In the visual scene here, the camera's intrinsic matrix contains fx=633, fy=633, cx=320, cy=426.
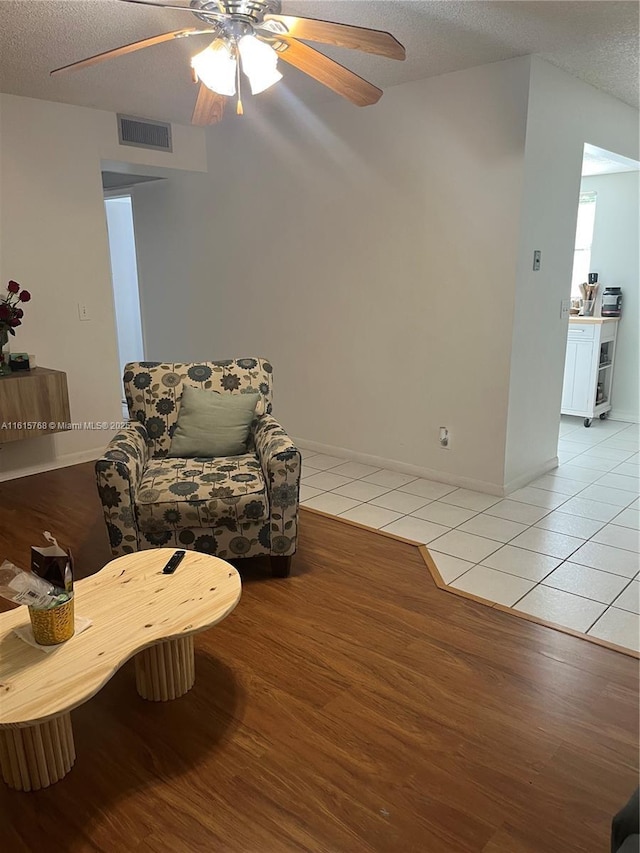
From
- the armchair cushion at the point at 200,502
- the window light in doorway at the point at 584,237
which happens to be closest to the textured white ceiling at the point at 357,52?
the window light in doorway at the point at 584,237

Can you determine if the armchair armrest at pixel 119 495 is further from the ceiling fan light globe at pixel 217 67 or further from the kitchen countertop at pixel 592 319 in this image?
the kitchen countertop at pixel 592 319

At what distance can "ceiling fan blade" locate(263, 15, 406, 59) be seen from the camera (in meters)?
1.82

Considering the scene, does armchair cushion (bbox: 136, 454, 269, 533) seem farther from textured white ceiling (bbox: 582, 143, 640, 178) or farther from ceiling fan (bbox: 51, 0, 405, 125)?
textured white ceiling (bbox: 582, 143, 640, 178)

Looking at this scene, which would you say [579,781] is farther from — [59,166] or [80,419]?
[59,166]

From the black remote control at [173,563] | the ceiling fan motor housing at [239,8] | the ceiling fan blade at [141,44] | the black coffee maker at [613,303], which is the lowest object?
the black remote control at [173,563]

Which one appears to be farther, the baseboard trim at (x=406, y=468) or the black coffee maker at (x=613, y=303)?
the black coffee maker at (x=613, y=303)

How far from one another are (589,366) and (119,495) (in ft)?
13.7

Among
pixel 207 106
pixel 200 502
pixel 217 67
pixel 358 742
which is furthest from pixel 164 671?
pixel 207 106

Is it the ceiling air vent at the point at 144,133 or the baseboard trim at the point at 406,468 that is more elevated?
the ceiling air vent at the point at 144,133

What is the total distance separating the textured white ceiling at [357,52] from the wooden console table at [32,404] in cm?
170

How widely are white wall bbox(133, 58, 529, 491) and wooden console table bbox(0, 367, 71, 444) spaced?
5.49 feet

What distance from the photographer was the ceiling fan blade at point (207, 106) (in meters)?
2.44

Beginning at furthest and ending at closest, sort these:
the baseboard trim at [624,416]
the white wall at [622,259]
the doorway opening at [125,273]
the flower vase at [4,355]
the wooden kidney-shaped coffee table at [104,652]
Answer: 1. the doorway opening at [125,273]
2. the baseboard trim at [624,416]
3. the white wall at [622,259]
4. the flower vase at [4,355]
5. the wooden kidney-shaped coffee table at [104,652]

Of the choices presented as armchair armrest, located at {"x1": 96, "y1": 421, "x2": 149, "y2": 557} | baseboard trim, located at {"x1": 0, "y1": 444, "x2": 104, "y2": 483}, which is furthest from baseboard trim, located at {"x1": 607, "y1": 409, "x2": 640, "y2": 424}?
armchair armrest, located at {"x1": 96, "y1": 421, "x2": 149, "y2": 557}
